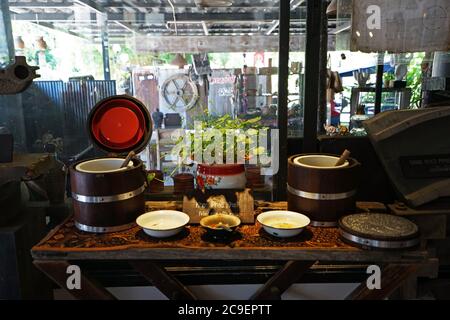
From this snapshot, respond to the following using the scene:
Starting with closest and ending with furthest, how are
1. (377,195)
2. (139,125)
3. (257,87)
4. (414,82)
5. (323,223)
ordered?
(323,223) → (139,125) → (377,195) → (257,87) → (414,82)

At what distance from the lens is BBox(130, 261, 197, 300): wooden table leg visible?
2.06m

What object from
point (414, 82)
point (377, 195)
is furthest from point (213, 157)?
point (414, 82)

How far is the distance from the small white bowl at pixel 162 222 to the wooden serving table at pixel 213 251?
0.11 feet

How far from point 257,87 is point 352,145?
0.86 metres

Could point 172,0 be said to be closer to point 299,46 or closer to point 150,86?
point 150,86

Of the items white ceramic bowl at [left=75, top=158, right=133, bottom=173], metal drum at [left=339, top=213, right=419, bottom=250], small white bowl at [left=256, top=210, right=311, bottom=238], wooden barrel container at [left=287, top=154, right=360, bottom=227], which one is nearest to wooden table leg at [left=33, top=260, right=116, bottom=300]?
white ceramic bowl at [left=75, top=158, right=133, bottom=173]

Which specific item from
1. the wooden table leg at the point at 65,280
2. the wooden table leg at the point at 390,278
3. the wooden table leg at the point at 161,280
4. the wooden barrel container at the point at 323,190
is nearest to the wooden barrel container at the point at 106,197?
the wooden table leg at the point at 65,280

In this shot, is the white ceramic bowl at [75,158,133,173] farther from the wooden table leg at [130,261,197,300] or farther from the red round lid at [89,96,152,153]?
the wooden table leg at [130,261,197,300]

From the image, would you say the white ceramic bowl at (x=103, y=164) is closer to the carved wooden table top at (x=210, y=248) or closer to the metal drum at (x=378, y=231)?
the carved wooden table top at (x=210, y=248)

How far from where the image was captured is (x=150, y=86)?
9.55 feet

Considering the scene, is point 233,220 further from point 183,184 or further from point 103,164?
point 103,164

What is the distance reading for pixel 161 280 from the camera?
210 centimetres

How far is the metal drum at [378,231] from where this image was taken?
63.7 inches

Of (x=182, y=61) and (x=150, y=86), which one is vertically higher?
(x=182, y=61)
